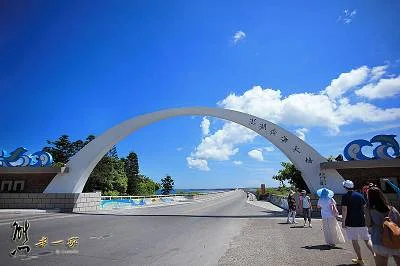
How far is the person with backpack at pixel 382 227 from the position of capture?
479 centimetres

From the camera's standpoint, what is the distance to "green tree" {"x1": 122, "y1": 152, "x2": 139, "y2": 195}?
6849 cm

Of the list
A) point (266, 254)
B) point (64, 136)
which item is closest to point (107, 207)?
point (266, 254)

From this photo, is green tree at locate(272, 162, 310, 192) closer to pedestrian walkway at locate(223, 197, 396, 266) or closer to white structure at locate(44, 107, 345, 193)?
white structure at locate(44, 107, 345, 193)

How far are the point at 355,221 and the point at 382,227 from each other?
174cm

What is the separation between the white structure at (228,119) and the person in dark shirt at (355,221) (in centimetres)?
1600

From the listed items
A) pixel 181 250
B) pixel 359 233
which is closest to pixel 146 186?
pixel 181 250

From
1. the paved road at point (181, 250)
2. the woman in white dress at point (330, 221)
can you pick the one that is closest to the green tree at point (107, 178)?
the paved road at point (181, 250)

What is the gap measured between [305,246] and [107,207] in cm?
2396

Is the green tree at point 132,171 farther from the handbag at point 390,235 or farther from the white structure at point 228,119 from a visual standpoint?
the handbag at point 390,235

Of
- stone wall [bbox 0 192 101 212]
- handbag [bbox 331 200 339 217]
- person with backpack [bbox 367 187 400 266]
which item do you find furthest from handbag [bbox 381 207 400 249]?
stone wall [bbox 0 192 101 212]

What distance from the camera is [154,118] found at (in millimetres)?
28297

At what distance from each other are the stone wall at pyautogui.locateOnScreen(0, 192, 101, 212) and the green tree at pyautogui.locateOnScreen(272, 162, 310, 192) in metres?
19.8

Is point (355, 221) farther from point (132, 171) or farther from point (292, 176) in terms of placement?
point (132, 171)

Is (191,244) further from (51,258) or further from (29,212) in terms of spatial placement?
(29,212)
